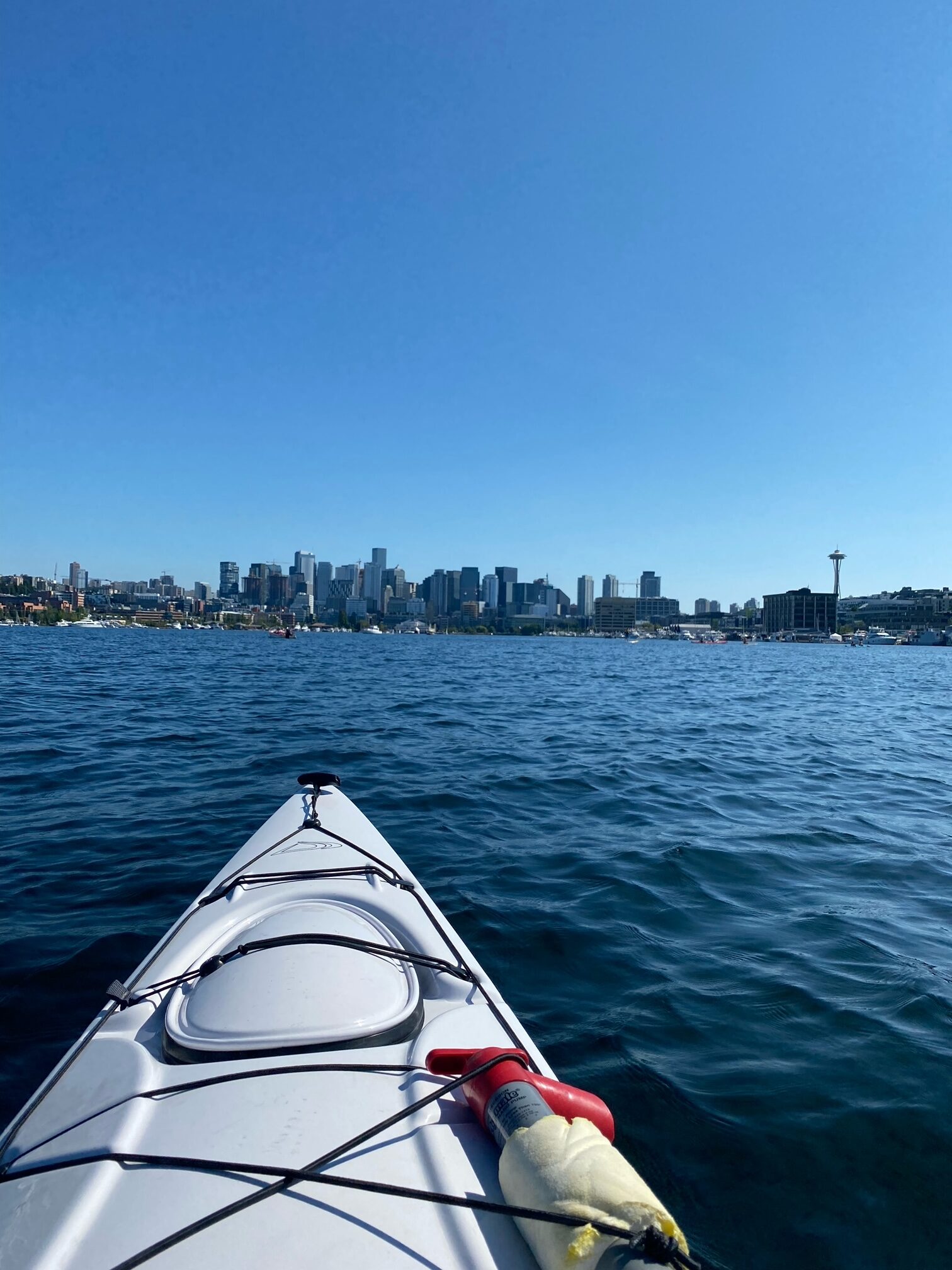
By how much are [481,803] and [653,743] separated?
19.6 feet

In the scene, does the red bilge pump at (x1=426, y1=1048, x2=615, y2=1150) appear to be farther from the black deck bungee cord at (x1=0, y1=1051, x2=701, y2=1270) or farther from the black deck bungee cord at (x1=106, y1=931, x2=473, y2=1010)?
the black deck bungee cord at (x1=106, y1=931, x2=473, y2=1010)

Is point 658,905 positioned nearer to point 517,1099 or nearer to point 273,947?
point 273,947

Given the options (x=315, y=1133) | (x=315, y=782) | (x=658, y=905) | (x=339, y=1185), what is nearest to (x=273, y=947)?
(x=315, y=1133)

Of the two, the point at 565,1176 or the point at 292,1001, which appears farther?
the point at 292,1001

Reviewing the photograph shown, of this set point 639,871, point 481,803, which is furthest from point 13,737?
point 639,871

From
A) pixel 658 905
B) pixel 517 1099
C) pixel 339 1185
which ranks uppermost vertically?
pixel 517 1099

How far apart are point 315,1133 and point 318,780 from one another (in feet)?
14.6

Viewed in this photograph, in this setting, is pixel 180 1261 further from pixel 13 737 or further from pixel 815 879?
pixel 13 737

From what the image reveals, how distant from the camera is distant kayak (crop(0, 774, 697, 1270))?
5.31 feet

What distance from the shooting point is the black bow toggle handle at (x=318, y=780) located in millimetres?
6277

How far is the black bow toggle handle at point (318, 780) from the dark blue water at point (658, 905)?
1.11m

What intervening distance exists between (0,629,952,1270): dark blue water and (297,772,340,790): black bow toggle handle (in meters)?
1.11

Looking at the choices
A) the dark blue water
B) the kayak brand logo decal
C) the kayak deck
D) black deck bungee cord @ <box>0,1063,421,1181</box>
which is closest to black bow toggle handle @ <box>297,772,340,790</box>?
the dark blue water

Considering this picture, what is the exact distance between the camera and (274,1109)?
210cm
